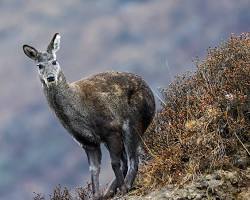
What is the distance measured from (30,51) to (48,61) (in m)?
0.49

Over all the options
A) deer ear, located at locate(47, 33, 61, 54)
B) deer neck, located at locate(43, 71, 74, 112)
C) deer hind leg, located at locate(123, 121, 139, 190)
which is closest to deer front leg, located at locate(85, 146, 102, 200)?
deer hind leg, located at locate(123, 121, 139, 190)

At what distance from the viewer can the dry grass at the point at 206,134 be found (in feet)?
33.3

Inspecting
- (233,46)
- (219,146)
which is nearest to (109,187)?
(219,146)

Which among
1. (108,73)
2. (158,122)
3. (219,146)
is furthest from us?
(158,122)

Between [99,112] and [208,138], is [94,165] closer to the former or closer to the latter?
[99,112]

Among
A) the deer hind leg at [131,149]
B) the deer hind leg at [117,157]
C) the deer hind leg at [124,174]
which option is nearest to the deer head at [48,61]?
the deer hind leg at [117,157]

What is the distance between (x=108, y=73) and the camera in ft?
39.1

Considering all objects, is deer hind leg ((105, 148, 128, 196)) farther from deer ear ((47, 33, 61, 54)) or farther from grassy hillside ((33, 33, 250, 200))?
deer ear ((47, 33, 61, 54))

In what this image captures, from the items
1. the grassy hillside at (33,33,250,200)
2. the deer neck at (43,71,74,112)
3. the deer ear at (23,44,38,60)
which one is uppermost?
the deer ear at (23,44,38,60)

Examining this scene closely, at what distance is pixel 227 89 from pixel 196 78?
5.54 feet

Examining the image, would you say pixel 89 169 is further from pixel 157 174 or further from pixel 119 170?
pixel 157 174

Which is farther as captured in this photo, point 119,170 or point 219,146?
point 119,170

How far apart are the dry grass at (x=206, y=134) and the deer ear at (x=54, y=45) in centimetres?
224

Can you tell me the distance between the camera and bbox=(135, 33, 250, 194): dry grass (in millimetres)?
10164
